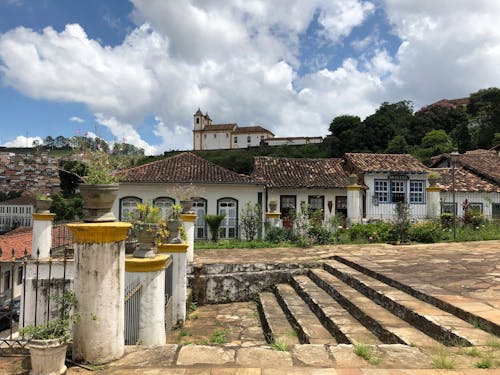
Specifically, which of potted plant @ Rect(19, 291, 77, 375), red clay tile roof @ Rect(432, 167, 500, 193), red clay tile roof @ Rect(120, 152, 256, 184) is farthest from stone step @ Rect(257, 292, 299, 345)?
red clay tile roof @ Rect(432, 167, 500, 193)

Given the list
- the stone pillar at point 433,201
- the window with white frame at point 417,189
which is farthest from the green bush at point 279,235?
the window with white frame at point 417,189

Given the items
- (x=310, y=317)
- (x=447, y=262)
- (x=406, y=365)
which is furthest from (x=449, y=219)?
(x=406, y=365)

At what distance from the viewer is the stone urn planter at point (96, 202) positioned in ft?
10.9

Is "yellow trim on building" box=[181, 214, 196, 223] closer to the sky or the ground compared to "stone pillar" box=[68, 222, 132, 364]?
closer to the sky

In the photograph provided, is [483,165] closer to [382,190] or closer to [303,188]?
[382,190]

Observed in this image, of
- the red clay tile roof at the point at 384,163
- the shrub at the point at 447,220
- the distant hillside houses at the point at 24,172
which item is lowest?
the shrub at the point at 447,220

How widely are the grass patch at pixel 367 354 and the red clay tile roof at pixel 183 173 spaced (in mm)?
14665

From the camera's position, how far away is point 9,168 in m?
65.2

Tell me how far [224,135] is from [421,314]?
7389 cm

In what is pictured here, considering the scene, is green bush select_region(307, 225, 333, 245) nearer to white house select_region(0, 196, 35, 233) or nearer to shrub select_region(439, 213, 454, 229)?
shrub select_region(439, 213, 454, 229)

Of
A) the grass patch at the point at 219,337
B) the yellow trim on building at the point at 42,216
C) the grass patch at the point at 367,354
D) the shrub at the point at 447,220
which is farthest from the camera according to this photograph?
the shrub at the point at 447,220

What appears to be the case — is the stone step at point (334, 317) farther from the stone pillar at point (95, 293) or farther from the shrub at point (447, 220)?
the shrub at point (447, 220)

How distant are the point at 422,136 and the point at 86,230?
4746cm

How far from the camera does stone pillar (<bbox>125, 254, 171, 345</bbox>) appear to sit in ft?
Answer: 13.3
